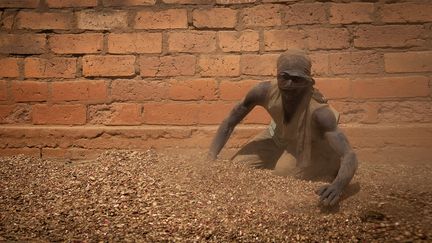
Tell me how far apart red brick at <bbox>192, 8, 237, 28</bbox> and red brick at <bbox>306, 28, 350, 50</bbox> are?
810 mm

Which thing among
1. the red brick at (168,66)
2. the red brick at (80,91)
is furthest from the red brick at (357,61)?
the red brick at (80,91)

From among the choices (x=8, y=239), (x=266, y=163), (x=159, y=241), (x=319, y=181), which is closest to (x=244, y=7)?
(x=266, y=163)

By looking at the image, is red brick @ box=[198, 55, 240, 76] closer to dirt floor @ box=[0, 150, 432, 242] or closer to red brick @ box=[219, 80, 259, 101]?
red brick @ box=[219, 80, 259, 101]

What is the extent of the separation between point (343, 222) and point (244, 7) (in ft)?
8.30

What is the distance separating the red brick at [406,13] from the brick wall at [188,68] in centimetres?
1

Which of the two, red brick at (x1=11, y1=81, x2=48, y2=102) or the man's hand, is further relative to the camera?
red brick at (x1=11, y1=81, x2=48, y2=102)

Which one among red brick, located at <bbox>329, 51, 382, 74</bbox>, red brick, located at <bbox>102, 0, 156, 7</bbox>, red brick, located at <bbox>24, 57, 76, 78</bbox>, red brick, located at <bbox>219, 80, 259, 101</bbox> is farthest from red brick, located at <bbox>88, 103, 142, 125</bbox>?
red brick, located at <bbox>329, 51, 382, 74</bbox>

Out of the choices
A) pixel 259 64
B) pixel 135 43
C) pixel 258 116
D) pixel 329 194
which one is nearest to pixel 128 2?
pixel 135 43

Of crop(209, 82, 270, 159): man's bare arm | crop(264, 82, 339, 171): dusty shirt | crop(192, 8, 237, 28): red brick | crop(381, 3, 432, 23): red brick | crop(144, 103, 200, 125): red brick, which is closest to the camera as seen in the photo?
crop(264, 82, 339, 171): dusty shirt

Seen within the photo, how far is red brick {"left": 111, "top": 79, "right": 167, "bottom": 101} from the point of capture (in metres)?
4.48

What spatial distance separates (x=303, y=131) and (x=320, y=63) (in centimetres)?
107

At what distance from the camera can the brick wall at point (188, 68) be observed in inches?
169

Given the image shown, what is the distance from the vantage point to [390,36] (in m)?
4.30

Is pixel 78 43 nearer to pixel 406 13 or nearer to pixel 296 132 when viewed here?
pixel 296 132
